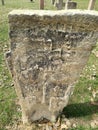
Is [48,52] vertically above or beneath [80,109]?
above

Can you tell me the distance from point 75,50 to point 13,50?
0.81 meters

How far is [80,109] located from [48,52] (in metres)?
1.65

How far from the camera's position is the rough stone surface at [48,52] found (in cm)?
247

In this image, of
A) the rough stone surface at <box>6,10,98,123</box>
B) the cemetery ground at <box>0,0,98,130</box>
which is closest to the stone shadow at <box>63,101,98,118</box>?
the cemetery ground at <box>0,0,98,130</box>

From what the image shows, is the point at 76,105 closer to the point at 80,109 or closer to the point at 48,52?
the point at 80,109

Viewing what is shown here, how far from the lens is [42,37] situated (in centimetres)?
263

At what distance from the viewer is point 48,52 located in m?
2.80

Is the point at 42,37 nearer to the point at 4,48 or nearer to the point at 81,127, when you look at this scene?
the point at 81,127

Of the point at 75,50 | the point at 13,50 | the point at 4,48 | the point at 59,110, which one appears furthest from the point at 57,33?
Result: the point at 4,48

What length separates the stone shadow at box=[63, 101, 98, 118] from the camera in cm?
387

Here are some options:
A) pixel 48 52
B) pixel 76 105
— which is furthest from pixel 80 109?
pixel 48 52

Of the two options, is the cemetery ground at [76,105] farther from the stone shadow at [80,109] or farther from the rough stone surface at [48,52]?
the rough stone surface at [48,52]

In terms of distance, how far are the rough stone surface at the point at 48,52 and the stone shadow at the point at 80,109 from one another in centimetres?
44

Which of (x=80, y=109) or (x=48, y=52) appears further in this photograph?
(x=80, y=109)
